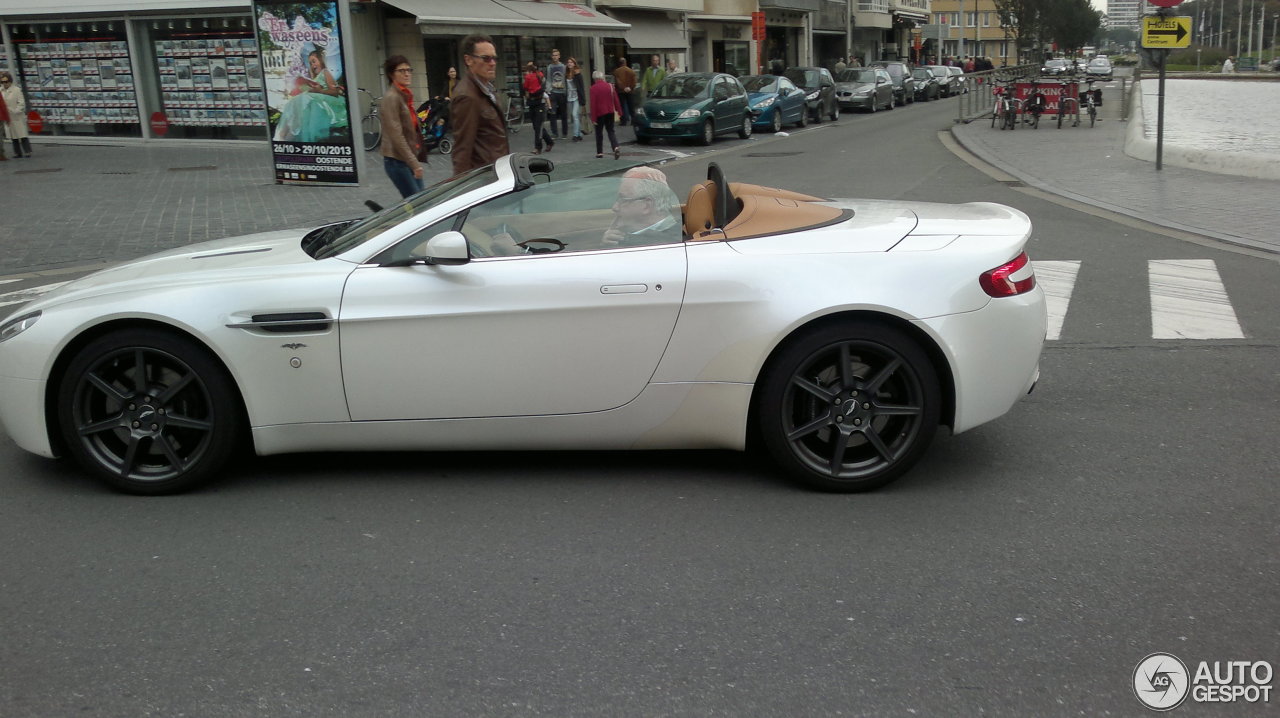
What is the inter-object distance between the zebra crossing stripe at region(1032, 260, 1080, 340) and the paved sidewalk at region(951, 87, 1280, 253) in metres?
1.97

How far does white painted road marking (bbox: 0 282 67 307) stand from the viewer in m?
8.59

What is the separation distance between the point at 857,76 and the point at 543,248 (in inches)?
1416

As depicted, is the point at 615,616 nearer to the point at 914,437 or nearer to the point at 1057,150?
the point at 914,437

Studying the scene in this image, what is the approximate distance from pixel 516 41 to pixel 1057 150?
14.3 meters

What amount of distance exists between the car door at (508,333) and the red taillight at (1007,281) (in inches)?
45.9

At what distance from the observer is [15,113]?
20.9 metres

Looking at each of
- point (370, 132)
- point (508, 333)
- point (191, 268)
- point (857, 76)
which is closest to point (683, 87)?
point (370, 132)

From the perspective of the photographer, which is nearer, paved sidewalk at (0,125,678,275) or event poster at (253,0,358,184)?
paved sidewalk at (0,125,678,275)

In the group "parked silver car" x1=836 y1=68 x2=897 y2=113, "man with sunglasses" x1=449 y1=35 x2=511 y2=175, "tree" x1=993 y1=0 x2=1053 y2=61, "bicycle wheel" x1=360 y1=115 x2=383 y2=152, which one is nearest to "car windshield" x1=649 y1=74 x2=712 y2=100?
"bicycle wheel" x1=360 y1=115 x2=383 y2=152

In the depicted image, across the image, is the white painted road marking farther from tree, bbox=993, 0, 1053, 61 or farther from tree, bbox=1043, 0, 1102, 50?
tree, bbox=1043, 0, 1102, 50

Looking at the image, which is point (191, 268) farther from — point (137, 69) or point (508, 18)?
point (137, 69)

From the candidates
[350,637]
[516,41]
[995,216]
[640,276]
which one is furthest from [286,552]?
[516,41]

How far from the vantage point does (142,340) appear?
4.34 meters
